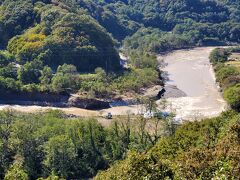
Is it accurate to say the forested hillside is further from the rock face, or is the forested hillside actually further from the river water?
the river water

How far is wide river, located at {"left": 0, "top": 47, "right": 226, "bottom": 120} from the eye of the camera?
71.8m

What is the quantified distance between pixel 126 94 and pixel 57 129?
108 ft

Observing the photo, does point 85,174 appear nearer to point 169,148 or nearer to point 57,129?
point 57,129

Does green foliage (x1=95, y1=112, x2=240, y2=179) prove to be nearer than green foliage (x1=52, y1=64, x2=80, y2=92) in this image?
Yes

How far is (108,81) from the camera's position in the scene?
270 ft

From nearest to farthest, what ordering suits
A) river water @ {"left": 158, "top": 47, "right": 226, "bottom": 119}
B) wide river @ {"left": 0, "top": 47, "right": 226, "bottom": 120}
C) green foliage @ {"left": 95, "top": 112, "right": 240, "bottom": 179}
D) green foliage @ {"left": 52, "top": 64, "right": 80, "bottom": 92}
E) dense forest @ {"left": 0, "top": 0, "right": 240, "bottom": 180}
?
green foliage @ {"left": 95, "top": 112, "right": 240, "bottom": 179}, dense forest @ {"left": 0, "top": 0, "right": 240, "bottom": 180}, wide river @ {"left": 0, "top": 47, "right": 226, "bottom": 120}, river water @ {"left": 158, "top": 47, "right": 226, "bottom": 119}, green foliage @ {"left": 52, "top": 64, "right": 80, "bottom": 92}

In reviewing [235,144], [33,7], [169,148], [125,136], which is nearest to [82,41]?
[33,7]

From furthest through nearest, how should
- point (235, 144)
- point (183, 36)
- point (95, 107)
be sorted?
point (183, 36)
point (95, 107)
point (235, 144)

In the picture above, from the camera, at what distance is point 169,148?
34.1 m

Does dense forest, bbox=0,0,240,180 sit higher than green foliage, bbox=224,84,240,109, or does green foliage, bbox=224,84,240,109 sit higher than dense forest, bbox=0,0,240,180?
dense forest, bbox=0,0,240,180

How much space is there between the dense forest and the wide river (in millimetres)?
3195

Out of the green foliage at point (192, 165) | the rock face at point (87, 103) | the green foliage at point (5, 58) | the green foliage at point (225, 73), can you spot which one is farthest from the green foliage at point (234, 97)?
the green foliage at point (192, 165)

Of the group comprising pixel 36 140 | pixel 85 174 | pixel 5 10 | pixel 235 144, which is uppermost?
pixel 5 10

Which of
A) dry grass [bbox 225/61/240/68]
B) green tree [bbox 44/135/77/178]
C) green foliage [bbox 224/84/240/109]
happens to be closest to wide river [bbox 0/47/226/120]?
green foliage [bbox 224/84/240/109]
